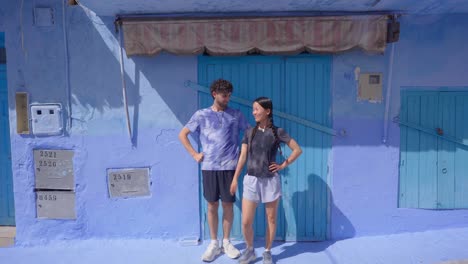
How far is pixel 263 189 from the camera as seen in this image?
12.3 ft

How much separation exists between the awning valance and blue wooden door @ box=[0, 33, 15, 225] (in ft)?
6.05

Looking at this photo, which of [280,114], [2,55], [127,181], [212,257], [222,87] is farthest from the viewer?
[2,55]

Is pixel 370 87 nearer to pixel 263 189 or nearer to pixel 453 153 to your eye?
pixel 453 153

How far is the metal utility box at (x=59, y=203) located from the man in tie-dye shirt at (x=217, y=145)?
1.64 metres

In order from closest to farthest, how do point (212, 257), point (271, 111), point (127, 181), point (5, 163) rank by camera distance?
point (271, 111), point (212, 257), point (127, 181), point (5, 163)

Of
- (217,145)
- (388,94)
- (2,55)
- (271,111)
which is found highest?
(2,55)

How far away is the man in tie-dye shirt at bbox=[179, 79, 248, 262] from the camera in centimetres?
391

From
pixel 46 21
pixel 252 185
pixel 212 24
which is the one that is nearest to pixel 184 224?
pixel 252 185

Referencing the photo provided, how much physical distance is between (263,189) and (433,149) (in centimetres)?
220

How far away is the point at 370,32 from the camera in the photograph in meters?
4.06

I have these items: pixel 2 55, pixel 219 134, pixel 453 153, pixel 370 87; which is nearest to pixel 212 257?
pixel 219 134

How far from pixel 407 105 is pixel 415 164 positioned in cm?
71

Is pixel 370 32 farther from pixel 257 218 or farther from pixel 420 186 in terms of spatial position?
pixel 257 218

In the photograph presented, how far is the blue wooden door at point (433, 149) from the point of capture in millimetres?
4375
